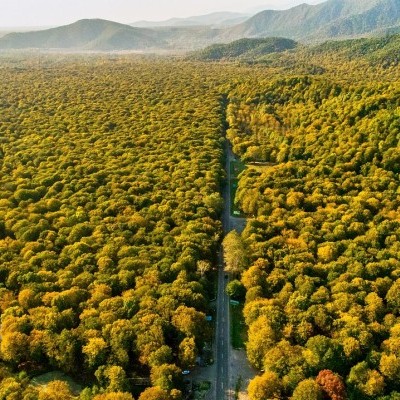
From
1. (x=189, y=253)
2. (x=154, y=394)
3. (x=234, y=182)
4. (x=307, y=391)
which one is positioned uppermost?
(x=234, y=182)

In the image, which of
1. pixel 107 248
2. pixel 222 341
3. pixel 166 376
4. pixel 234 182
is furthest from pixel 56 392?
pixel 234 182

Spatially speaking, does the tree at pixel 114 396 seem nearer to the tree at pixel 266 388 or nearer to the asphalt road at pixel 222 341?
the asphalt road at pixel 222 341

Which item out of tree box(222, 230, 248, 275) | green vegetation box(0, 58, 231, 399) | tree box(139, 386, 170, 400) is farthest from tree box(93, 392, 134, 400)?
tree box(222, 230, 248, 275)

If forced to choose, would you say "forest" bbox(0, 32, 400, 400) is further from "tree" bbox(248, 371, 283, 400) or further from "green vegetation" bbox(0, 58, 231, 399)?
"green vegetation" bbox(0, 58, 231, 399)

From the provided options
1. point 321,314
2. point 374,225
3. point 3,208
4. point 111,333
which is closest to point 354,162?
point 374,225

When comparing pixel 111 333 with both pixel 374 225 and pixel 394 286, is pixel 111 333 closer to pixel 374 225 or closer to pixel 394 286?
pixel 394 286

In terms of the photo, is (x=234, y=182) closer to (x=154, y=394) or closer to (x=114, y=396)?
(x=154, y=394)
